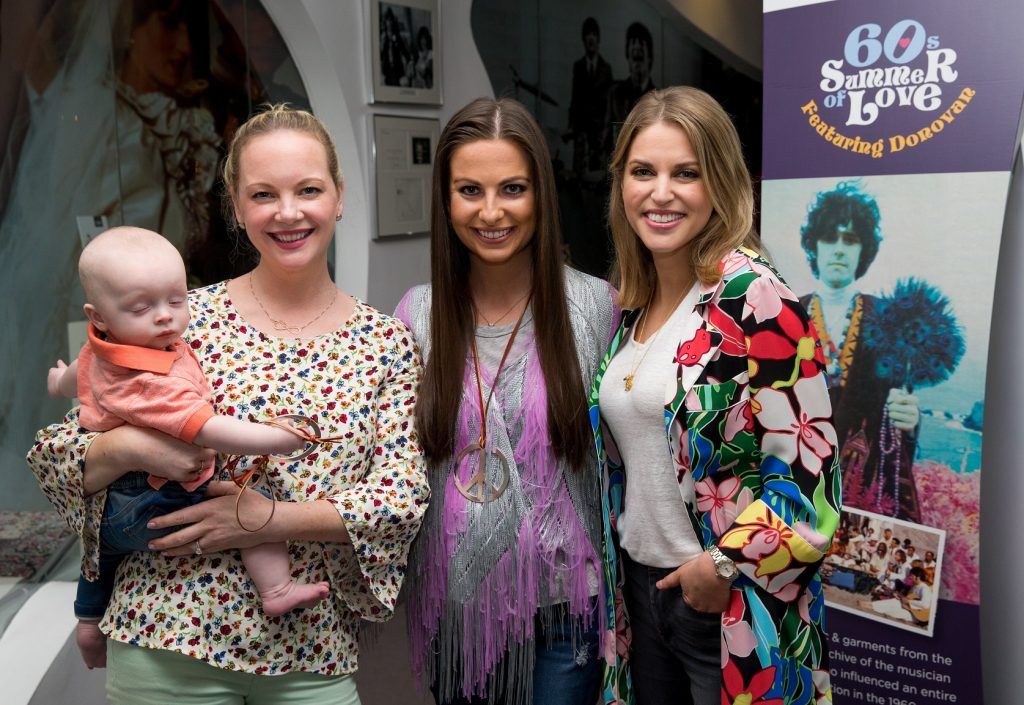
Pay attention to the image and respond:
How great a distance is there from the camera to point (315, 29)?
4961 millimetres

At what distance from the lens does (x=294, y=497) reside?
5.80 ft

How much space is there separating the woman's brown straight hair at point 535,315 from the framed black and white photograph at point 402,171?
11.2 ft

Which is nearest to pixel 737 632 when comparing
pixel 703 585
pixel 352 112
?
pixel 703 585

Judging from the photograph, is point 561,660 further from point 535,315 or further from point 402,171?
point 402,171

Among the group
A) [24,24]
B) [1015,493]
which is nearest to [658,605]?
[1015,493]

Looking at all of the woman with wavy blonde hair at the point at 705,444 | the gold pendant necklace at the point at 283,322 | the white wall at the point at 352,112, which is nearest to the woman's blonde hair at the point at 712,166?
the woman with wavy blonde hair at the point at 705,444

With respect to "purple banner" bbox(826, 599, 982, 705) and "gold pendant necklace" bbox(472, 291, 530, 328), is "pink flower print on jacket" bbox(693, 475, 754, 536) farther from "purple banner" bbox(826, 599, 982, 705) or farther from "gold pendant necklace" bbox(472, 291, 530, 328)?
"purple banner" bbox(826, 599, 982, 705)

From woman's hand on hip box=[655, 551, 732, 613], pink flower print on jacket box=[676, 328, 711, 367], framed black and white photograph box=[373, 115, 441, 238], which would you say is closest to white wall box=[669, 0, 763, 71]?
framed black and white photograph box=[373, 115, 441, 238]

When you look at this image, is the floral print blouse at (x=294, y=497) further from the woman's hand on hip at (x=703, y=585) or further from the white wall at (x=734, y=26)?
the white wall at (x=734, y=26)

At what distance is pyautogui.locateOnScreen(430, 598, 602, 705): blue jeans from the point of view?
2.02 metres

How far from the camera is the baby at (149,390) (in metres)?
1.59

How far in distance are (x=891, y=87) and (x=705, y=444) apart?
146 cm

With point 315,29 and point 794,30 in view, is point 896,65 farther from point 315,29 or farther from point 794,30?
point 315,29

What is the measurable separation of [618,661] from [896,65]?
1.80 meters
